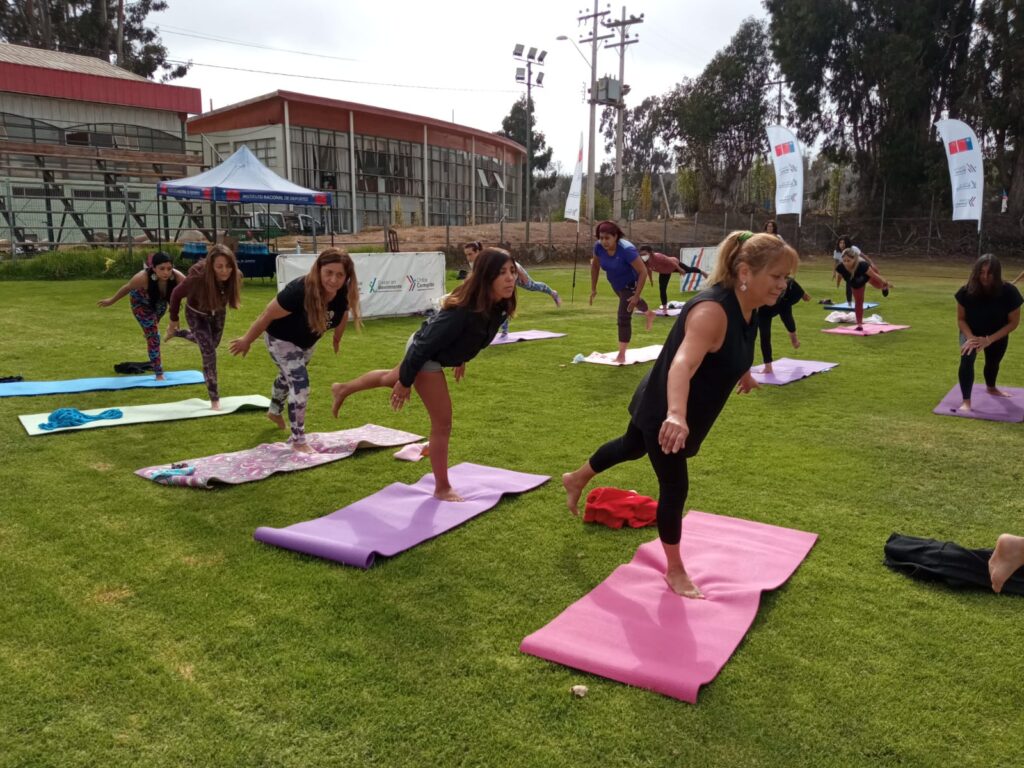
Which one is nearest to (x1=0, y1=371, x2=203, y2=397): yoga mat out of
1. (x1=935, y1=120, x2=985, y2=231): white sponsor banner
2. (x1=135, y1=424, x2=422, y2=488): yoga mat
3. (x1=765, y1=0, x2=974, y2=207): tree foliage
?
(x1=135, y1=424, x2=422, y2=488): yoga mat

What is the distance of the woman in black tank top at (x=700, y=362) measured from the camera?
3.36 m

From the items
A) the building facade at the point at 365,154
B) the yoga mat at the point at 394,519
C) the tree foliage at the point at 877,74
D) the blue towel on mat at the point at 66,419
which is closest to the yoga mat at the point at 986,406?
the yoga mat at the point at 394,519

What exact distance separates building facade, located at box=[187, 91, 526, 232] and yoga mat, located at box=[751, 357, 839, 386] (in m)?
26.1

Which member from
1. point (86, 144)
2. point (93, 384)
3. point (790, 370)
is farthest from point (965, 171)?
point (86, 144)

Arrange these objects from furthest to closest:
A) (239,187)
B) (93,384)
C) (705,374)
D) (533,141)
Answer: (533,141) < (239,187) < (93,384) < (705,374)

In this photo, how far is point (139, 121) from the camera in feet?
105

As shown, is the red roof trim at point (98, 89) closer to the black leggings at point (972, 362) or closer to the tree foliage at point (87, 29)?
the tree foliage at point (87, 29)

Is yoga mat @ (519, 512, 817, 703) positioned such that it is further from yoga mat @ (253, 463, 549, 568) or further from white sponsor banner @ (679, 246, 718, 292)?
white sponsor banner @ (679, 246, 718, 292)

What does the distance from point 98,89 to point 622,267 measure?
28093 millimetres

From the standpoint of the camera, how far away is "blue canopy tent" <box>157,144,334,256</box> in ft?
68.8

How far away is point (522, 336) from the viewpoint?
13.5 metres

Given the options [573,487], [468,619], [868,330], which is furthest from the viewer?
[868,330]

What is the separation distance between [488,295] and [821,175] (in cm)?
7165

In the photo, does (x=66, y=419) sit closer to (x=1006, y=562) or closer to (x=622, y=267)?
→ (x=622, y=267)
